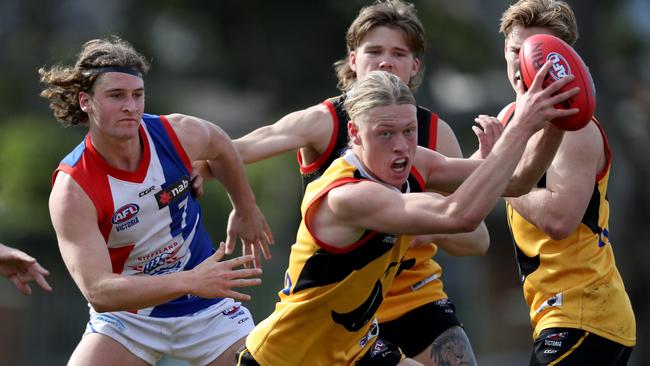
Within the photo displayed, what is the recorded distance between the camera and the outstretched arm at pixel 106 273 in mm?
6367

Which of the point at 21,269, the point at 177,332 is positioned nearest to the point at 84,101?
the point at 21,269

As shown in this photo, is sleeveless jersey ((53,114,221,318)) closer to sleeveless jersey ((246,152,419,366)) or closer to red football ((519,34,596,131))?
sleeveless jersey ((246,152,419,366))

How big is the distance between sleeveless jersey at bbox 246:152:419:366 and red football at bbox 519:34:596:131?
3.02ft

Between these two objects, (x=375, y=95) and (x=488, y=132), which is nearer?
(x=375, y=95)

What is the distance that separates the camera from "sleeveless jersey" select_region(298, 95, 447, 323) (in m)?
7.44

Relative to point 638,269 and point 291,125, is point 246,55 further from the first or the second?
point 291,125

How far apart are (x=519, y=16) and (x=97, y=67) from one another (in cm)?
227

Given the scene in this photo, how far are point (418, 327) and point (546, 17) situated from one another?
187cm

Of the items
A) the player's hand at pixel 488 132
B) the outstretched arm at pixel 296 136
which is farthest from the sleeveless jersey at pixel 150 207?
the player's hand at pixel 488 132

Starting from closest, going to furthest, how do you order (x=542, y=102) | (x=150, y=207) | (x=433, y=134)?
1. (x=542, y=102)
2. (x=150, y=207)
3. (x=433, y=134)

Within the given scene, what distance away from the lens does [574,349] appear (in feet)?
21.5

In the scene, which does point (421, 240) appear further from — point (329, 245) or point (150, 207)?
point (150, 207)

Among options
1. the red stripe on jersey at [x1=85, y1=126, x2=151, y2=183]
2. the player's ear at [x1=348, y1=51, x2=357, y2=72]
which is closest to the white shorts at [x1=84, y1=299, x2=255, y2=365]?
the red stripe on jersey at [x1=85, y1=126, x2=151, y2=183]

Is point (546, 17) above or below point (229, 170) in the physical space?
above
